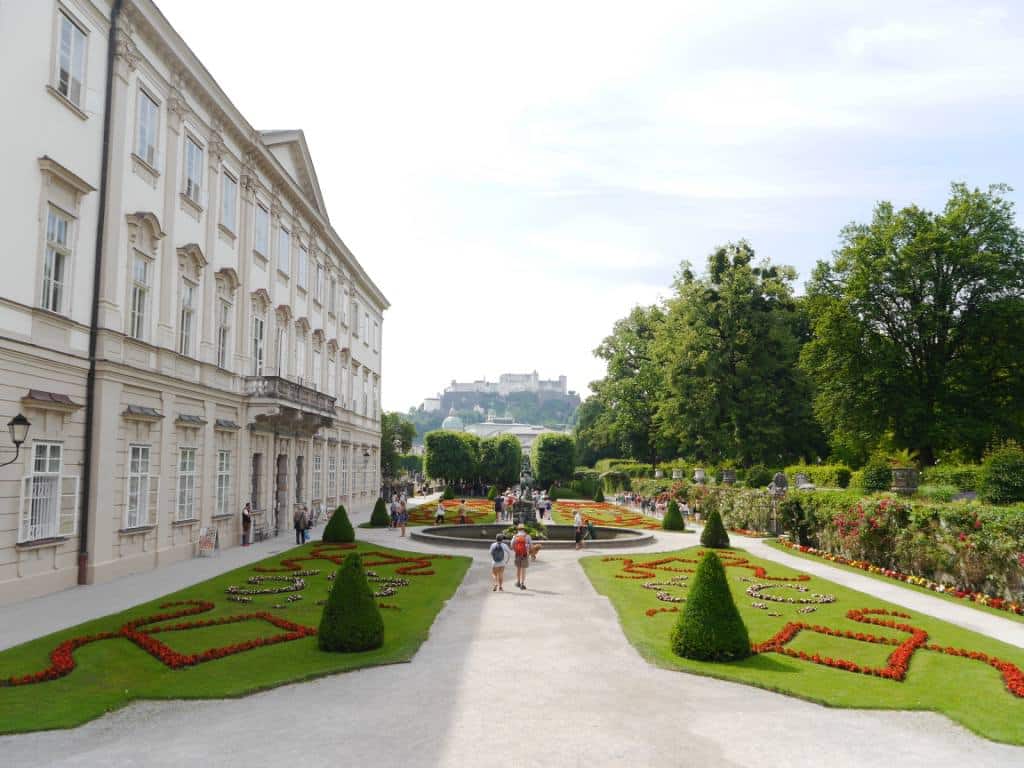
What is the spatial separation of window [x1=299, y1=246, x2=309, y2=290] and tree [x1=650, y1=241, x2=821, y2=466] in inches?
998

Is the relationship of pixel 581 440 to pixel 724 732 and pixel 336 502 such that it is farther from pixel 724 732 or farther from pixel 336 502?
pixel 724 732

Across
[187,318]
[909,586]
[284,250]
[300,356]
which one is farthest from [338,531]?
[909,586]

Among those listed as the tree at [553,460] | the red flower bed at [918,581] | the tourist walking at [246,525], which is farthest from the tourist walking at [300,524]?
the tree at [553,460]

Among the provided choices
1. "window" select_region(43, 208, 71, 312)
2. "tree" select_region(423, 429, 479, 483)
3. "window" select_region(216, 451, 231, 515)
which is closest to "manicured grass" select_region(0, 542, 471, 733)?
"window" select_region(43, 208, 71, 312)

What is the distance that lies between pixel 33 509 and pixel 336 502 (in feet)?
90.4

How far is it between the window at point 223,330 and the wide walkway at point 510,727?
18797 millimetres

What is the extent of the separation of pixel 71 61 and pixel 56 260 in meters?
4.81

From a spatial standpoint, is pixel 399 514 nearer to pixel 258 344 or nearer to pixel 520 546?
pixel 258 344

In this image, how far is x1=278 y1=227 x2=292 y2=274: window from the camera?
111 feet

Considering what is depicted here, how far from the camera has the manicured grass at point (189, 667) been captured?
9.50 meters

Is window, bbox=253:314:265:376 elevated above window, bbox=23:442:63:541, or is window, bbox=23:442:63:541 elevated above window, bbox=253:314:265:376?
window, bbox=253:314:265:376

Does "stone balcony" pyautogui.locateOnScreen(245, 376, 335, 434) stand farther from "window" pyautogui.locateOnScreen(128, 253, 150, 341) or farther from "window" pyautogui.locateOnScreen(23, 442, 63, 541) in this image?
"window" pyautogui.locateOnScreen(23, 442, 63, 541)

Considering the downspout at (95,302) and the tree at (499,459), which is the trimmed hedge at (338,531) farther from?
the tree at (499,459)

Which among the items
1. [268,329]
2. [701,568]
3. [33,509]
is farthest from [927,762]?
[268,329]
